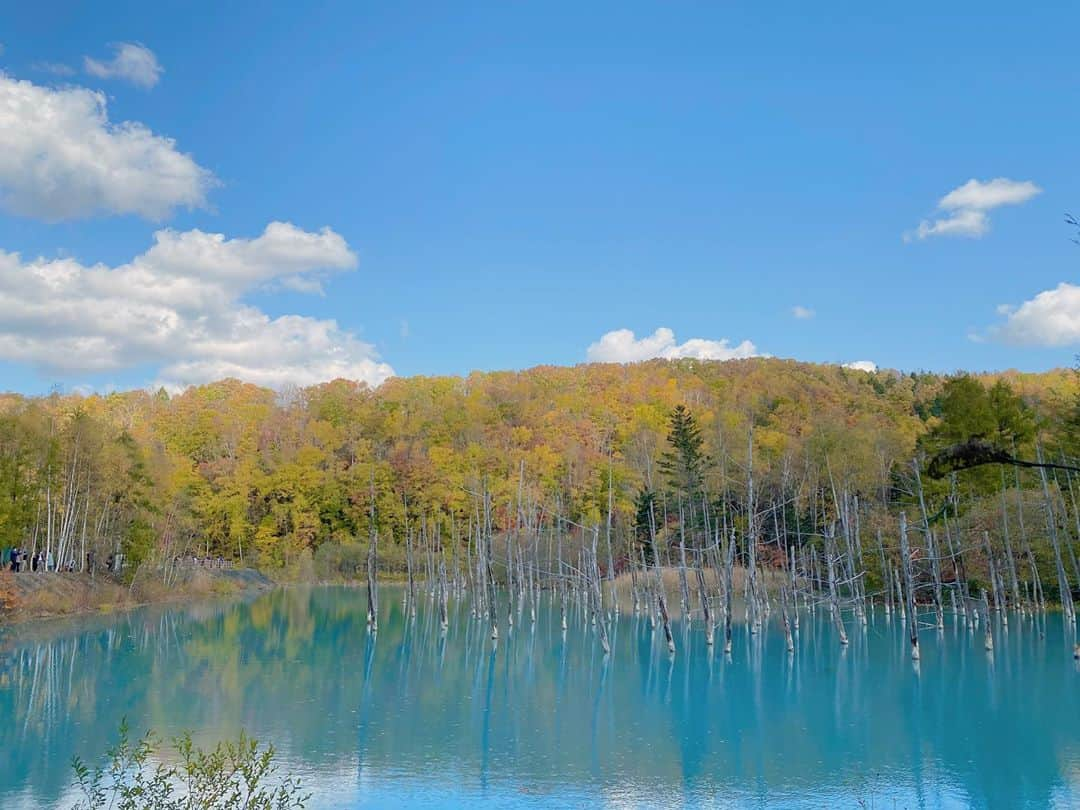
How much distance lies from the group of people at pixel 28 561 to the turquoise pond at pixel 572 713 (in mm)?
3152

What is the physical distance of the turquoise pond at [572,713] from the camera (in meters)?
10.8

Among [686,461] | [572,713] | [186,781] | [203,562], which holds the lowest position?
[572,713]

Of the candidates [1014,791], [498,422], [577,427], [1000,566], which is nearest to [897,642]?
[1000,566]

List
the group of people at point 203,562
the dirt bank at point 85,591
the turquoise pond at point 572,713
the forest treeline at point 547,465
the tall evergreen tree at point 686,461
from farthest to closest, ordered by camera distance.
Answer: the group of people at point 203,562
the tall evergreen tree at point 686,461
the forest treeline at point 547,465
the dirt bank at point 85,591
the turquoise pond at point 572,713

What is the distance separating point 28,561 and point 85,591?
227 cm

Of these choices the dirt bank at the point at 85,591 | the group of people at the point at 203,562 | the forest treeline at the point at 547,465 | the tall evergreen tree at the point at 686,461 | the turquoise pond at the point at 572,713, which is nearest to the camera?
the turquoise pond at the point at 572,713

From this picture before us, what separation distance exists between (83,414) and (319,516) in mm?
27167

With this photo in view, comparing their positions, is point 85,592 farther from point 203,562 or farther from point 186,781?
point 186,781

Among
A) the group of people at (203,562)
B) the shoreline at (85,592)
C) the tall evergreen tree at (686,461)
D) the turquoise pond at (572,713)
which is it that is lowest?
the turquoise pond at (572,713)

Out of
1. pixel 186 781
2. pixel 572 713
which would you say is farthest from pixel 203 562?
pixel 186 781

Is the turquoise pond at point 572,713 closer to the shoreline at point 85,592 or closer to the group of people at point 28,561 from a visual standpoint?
the shoreline at point 85,592

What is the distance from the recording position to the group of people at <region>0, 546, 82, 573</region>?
27.8 m

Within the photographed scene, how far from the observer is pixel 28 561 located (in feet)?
97.5

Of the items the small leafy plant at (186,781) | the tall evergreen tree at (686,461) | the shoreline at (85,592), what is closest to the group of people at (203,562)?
the shoreline at (85,592)
